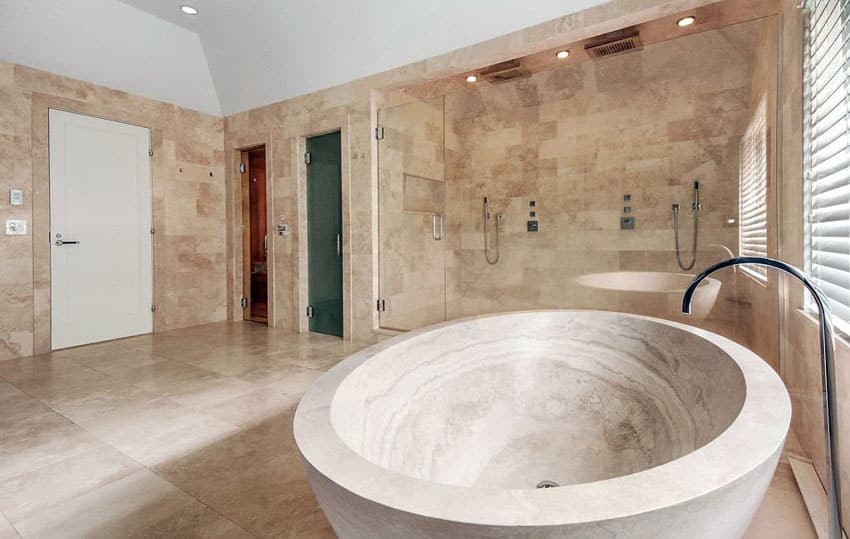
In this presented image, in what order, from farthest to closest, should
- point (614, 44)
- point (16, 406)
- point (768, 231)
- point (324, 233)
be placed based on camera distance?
point (324, 233), point (614, 44), point (16, 406), point (768, 231)

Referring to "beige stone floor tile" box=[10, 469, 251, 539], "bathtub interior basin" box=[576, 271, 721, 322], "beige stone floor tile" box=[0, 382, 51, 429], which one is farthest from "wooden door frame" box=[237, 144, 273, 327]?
"bathtub interior basin" box=[576, 271, 721, 322]

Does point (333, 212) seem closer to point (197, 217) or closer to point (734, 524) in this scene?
point (197, 217)

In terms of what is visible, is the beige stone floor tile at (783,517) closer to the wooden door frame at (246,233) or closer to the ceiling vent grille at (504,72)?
the ceiling vent grille at (504,72)

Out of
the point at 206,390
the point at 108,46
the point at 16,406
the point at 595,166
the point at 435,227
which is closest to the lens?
the point at 16,406

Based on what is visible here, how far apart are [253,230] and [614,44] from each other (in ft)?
14.3

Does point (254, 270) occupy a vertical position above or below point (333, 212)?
below

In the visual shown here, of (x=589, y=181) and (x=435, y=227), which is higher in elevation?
(x=589, y=181)

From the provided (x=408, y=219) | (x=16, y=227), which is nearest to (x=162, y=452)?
(x=408, y=219)

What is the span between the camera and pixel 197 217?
198 inches

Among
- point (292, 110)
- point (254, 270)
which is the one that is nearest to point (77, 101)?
point (292, 110)

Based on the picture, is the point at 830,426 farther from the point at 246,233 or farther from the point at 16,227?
the point at 246,233

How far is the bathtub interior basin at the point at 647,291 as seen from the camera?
2914mm

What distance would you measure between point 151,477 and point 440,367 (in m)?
1.31

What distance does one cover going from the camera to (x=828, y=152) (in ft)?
5.22
